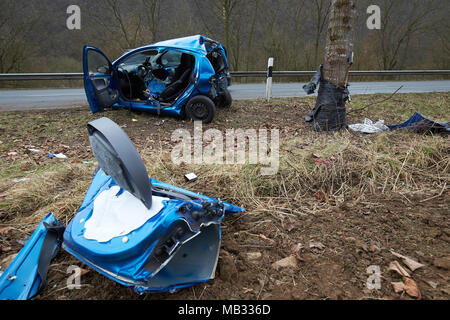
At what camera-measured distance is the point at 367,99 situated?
8320 mm

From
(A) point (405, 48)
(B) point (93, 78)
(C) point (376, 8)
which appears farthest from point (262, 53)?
(B) point (93, 78)

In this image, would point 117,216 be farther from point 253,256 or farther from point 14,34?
point 14,34

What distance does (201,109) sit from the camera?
568 cm

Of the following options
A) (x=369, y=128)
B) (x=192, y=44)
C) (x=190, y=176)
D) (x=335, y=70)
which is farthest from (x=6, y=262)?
(x=369, y=128)

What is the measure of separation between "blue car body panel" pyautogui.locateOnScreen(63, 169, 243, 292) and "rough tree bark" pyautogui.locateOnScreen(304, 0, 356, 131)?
410cm

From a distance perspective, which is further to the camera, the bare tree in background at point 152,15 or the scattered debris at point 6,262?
the bare tree in background at point 152,15

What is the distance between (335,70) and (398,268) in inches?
161

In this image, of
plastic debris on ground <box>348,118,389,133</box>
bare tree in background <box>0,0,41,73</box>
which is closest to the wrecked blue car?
plastic debris on ground <box>348,118,389,133</box>

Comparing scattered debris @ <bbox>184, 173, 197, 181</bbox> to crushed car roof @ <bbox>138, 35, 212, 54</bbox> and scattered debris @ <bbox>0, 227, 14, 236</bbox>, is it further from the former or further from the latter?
crushed car roof @ <bbox>138, 35, 212, 54</bbox>

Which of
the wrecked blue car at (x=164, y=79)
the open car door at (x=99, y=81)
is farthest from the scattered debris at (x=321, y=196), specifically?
the open car door at (x=99, y=81)

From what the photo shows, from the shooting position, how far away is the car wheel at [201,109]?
559 centimetres

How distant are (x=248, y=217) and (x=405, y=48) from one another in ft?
81.6

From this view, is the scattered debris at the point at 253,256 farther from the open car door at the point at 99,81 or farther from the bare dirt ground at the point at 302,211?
the open car door at the point at 99,81
